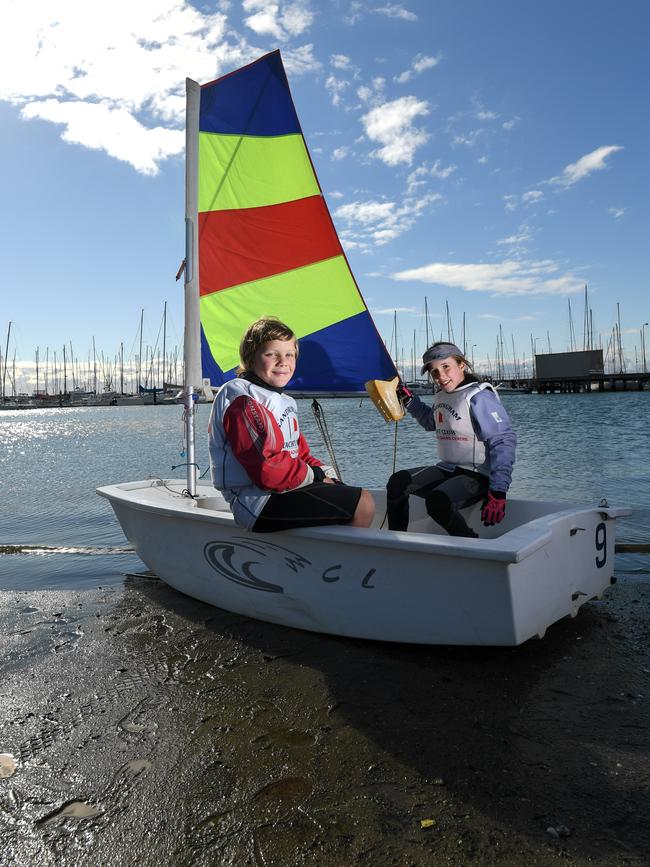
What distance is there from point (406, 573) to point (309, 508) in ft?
1.95

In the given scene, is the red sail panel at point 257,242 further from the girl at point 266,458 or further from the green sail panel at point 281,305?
the girl at point 266,458

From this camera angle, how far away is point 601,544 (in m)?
3.39

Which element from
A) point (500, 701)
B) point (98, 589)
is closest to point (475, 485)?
point (500, 701)

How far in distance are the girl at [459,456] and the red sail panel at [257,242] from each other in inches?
63.8

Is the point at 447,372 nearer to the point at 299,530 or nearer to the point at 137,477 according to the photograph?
the point at 299,530

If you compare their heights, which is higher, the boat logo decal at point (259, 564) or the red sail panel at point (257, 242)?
the red sail panel at point (257, 242)

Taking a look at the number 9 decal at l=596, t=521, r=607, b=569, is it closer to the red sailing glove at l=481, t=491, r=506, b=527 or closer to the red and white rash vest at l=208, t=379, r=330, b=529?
the red sailing glove at l=481, t=491, r=506, b=527

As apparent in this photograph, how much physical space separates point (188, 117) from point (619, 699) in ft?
15.7

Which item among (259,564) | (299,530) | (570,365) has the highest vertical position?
(570,365)

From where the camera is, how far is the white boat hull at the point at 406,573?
270 cm

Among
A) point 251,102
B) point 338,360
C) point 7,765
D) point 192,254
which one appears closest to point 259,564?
point 7,765

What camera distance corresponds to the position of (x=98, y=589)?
Answer: 189 inches

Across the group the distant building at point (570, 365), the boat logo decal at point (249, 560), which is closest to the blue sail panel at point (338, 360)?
the boat logo decal at point (249, 560)

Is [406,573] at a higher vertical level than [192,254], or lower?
lower
